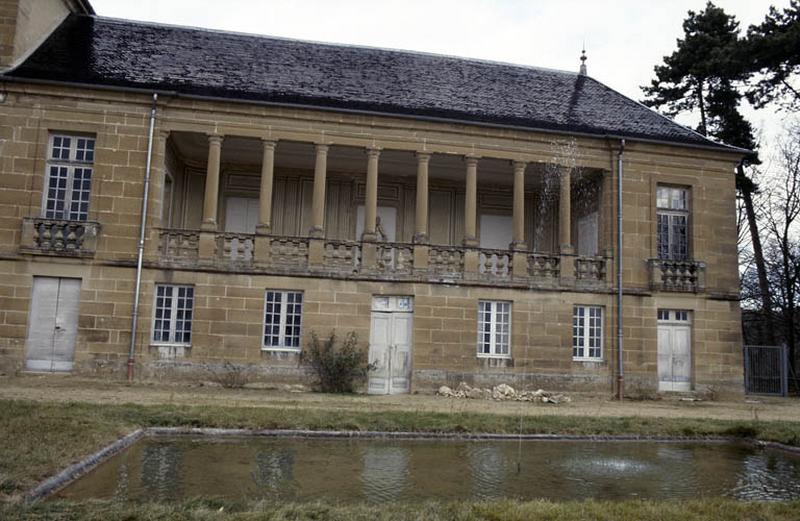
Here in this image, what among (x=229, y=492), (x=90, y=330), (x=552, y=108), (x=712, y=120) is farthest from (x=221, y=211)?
(x=712, y=120)

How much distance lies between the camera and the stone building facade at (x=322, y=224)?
17766 millimetres

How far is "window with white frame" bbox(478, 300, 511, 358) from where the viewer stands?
62.9ft

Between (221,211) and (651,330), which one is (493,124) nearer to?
(651,330)

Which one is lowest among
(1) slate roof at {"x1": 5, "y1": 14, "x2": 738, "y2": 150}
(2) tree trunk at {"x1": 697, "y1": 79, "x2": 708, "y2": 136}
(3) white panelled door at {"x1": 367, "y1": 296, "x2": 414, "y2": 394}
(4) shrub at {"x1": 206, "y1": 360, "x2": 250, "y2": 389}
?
(4) shrub at {"x1": 206, "y1": 360, "x2": 250, "y2": 389}

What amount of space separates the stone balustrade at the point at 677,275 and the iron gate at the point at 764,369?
5807 millimetres

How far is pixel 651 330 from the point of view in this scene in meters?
19.9

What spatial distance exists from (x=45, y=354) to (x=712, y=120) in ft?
90.9

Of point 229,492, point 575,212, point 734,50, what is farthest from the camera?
point 734,50

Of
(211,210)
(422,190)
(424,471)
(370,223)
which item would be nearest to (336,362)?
(370,223)

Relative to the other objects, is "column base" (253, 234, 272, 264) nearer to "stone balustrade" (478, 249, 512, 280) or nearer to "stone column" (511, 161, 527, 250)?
"stone balustrade" (478, 249, 512, 280)

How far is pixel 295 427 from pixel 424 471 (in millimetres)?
2950

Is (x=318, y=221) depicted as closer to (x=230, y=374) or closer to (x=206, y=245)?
(x=206, y=245)

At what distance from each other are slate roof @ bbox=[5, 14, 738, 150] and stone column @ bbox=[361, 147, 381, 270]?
1412mm

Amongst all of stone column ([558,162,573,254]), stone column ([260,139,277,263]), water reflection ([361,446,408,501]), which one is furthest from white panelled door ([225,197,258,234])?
water reflection ([361,446,408,501])
